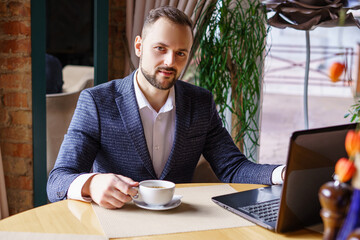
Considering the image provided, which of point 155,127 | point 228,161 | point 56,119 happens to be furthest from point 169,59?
point 56,119

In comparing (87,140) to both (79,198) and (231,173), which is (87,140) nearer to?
(79,198)

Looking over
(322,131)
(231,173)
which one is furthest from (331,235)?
(231,173)

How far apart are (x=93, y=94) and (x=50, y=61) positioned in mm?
1681

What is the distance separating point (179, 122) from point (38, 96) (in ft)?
3.14

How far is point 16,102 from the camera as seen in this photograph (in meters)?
2.24

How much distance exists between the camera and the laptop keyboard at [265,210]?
1071mm

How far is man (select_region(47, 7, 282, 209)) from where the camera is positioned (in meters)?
1.51

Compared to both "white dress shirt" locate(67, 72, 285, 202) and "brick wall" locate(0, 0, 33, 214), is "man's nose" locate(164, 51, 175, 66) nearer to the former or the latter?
"white dress shirt" locate(67, 72, 285, 202)

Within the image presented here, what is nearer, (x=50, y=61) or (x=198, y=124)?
(x=198, y=124)

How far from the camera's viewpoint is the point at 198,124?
1.68m

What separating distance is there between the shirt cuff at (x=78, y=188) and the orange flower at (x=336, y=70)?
2.76ft

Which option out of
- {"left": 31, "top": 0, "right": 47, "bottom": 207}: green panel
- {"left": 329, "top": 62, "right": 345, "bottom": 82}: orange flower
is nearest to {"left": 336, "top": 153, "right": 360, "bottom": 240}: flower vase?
{"left": 329, "top": 62, "right": 345, "bottom": 82}: orange flower

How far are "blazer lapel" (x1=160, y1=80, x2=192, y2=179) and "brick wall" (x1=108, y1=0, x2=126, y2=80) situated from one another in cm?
111

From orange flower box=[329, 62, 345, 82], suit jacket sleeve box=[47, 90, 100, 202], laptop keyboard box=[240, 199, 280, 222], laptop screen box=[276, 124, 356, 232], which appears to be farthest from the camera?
suit jacket sleeve box=[47, 90, 100, 202]
